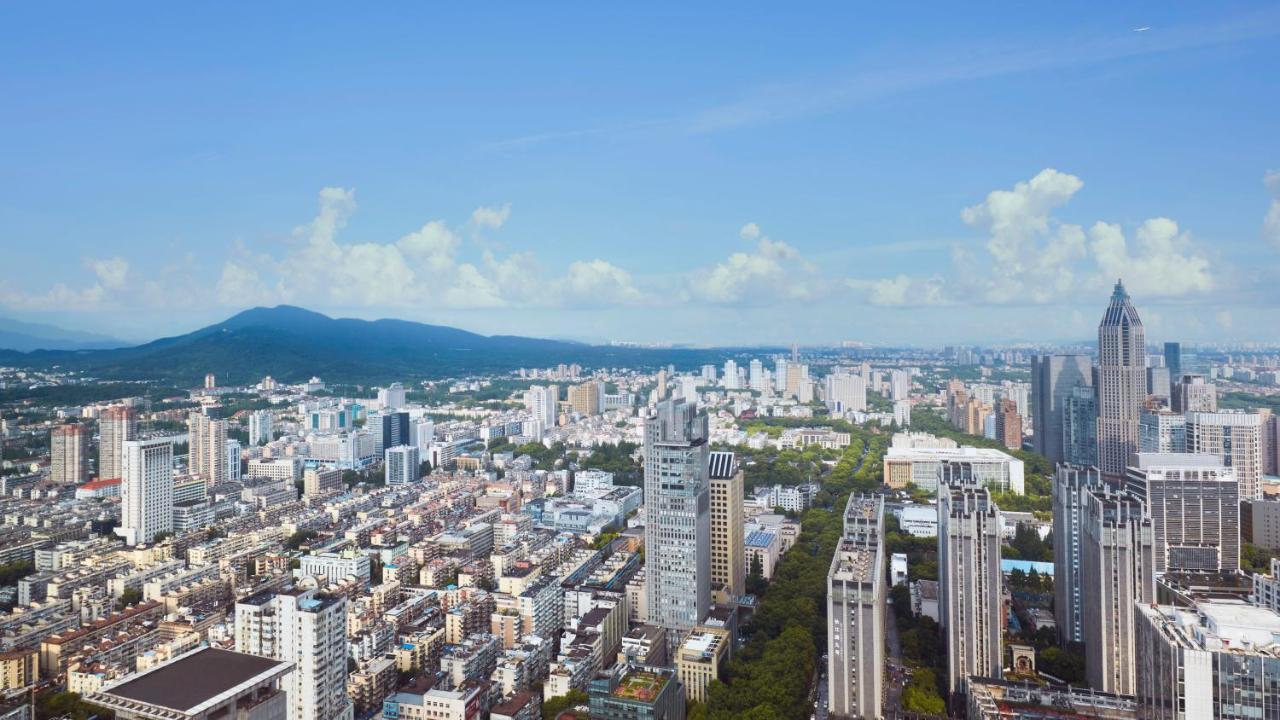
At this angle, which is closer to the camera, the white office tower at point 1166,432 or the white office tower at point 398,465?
the white office tower at point 1166,432

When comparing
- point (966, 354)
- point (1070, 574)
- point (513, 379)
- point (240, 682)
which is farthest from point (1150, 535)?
point (513, 379)

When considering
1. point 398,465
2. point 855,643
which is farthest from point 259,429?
point 855,643

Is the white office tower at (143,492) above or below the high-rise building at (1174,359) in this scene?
below

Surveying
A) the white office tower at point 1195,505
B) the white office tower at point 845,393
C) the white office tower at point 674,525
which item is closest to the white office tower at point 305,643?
the white office tower at point 674,525

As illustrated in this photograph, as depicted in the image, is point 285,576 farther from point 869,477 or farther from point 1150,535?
point 869,477

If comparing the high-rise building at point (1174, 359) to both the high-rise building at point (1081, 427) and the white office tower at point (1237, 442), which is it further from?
the white office tower at point (1237, 442)

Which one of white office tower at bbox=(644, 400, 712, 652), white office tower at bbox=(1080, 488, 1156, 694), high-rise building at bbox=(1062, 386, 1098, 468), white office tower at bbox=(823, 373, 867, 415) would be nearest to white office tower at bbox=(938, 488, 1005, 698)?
white office tower at bbox=(1080, 488, 1156, 694)

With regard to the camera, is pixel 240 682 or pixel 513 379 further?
pixel 513 379
